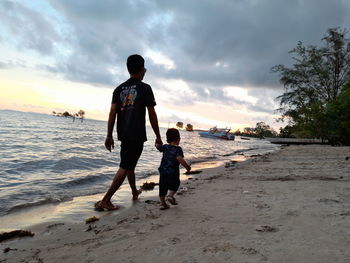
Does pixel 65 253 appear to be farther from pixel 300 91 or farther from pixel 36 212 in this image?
pixel 300 91

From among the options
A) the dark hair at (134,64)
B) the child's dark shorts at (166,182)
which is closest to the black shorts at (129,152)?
the child's dark shorts at (166,182)

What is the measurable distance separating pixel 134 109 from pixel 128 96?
257 millimetres

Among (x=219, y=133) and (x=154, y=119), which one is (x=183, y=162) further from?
(x=219, y=133)

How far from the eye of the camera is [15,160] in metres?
9.48

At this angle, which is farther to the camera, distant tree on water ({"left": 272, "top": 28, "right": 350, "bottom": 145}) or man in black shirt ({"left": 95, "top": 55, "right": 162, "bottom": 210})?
distant tree on water ({"left": 272, "top": 28, "right": 350, "bottom": 145})

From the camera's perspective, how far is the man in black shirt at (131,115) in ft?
13.4

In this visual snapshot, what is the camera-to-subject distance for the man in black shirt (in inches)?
161

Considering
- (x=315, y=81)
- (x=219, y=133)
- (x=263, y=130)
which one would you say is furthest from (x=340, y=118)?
(x=263, y=130)

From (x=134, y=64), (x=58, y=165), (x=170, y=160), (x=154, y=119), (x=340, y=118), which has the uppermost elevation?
(x=340, y=118)

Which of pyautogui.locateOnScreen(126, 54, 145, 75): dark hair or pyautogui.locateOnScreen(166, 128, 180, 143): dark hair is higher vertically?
pyautogui.locateOnScreen(126, 54, 145, 75): dark hair

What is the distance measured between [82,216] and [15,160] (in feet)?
23.7

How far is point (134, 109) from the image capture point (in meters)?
4.07

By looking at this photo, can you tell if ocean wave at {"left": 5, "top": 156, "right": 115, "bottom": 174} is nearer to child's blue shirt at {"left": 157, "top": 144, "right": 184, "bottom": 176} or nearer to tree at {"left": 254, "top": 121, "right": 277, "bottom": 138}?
child's blue shirt at {"left": 157, "top": 144, "right": 184, "bottom": 176}

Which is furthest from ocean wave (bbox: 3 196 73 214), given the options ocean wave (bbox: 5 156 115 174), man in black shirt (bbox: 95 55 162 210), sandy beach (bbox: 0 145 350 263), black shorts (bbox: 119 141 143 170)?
ocean wave (bbox: 5 156 115 174)
